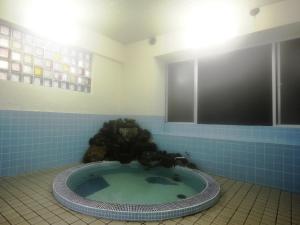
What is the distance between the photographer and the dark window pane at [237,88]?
3104 millimetres

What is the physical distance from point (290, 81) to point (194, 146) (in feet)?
5.99

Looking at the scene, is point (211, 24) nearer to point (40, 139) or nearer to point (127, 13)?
point (127, 13)

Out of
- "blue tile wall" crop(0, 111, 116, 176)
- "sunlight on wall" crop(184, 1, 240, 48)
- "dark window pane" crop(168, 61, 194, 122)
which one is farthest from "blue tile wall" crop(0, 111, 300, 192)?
"sunlight on wall" crop(184, 1, 240, 48)

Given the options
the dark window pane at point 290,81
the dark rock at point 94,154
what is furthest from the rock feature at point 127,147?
the dark window pane at point 290,81

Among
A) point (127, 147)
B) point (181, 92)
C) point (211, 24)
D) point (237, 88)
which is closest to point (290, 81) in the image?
point (237, 88)

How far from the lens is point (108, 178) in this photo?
10.6 ft

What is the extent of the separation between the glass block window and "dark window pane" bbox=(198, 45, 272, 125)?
242 centimetres

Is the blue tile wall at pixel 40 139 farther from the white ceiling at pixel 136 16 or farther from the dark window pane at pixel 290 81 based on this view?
the dark window pane at pixel 290 81

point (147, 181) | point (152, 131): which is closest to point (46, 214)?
point (147, 181)

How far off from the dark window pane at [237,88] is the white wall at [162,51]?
0.72 feet

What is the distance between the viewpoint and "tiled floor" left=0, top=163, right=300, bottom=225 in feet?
5.56

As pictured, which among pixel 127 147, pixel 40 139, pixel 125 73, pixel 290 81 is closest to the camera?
pixel 290 81

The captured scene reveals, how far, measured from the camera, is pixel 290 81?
9.50 ft

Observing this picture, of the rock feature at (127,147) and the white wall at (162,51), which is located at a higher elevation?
the white wall at (162,51)
